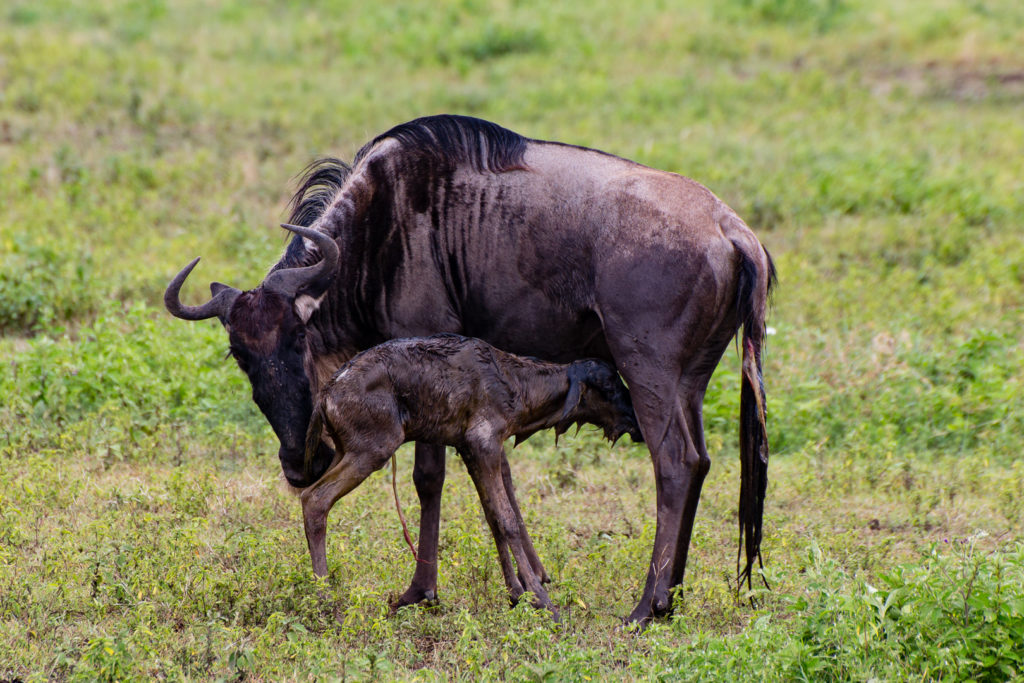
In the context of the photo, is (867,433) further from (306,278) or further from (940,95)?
(940,95)

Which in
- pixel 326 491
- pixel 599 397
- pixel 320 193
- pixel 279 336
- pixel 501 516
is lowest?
pixel 501 516

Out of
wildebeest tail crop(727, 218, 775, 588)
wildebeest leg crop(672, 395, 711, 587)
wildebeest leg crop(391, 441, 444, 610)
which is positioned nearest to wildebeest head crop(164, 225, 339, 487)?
wildebeest leg crop(391, 441, 444, 610)

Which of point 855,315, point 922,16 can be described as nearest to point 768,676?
point 855,315

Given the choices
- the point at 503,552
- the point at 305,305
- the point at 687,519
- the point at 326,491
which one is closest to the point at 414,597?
the point at 503,552

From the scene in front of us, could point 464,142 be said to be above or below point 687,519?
above

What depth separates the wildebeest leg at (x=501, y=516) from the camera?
5.42m

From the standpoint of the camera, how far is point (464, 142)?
19.6ft

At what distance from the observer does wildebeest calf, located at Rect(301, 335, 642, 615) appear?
5.41 metres

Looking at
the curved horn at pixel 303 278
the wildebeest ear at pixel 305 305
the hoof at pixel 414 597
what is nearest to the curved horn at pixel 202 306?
the curved horn at pixel 303 278

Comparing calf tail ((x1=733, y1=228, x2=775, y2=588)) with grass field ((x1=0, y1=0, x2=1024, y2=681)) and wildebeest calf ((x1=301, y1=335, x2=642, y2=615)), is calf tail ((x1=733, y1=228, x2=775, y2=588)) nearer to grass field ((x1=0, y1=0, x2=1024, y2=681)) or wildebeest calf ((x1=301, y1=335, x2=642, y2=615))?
grass field ((x1=0, y1=0, x2=1024, y2=681))

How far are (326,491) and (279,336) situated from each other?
32.0 inches

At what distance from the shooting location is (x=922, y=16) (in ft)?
59.9

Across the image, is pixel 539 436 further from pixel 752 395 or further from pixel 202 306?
pixel 202 306

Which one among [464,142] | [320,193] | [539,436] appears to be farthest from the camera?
[539,436]
